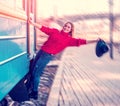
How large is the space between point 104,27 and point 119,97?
43.0ft

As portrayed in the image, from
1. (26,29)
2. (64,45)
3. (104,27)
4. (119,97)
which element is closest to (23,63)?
(26,29)

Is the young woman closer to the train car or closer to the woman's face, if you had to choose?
the woman's face

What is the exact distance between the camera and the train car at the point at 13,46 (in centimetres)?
328

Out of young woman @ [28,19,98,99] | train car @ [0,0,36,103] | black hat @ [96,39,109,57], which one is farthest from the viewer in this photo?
young woman @ [28,19,98,99]

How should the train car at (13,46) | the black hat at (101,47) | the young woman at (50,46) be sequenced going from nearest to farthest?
1. the train car at (13,46)
2. the black hat at (101,47)
3. the young woman at (50,46)

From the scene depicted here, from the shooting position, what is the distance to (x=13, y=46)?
3889 mm

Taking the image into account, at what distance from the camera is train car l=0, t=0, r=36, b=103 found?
328cm

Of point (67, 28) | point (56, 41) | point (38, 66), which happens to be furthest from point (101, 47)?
point (38, 66)

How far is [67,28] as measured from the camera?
5.19 metres

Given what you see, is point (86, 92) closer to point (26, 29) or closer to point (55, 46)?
A: point (55, 46)

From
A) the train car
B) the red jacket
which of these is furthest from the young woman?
the train car


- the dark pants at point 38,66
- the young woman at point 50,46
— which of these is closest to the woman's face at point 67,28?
the young woman at point 50,46

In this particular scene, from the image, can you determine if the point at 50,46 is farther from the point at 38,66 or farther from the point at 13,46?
the point at 13,46

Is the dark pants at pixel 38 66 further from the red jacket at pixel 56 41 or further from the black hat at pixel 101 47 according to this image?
the black hat at pixel 101 47
